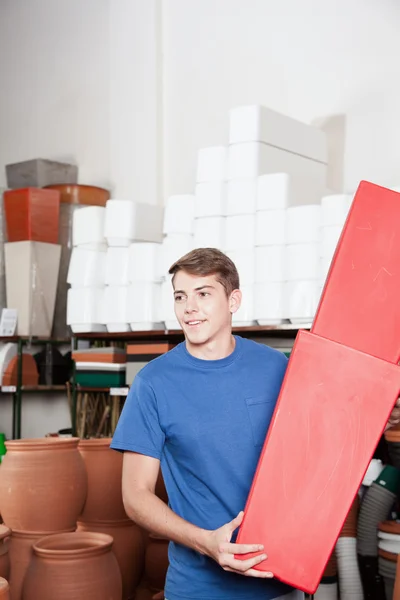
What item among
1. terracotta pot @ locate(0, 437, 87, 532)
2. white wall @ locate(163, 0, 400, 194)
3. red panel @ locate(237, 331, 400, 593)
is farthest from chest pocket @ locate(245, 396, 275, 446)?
white wall @ locate(163, 0, 400, 194)

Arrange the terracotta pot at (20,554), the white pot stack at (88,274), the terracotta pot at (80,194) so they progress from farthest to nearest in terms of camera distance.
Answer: the terracotta pot at (80,194)
the white pot stack at (88,274)
the terracotta pot at (20,554)

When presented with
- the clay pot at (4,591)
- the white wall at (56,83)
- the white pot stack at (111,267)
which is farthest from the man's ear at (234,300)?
the white wall at (56,83)

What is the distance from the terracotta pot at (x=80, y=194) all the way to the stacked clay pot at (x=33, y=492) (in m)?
2.96

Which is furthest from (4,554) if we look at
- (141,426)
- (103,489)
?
(141,426)

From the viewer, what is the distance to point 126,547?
3.22 m

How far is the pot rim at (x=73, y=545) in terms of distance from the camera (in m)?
2.58

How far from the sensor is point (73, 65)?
246 inches

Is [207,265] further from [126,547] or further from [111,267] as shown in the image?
[111,267]

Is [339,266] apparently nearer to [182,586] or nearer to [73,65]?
[182,586]

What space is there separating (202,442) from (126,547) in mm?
1723

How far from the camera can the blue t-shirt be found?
1.66 metres

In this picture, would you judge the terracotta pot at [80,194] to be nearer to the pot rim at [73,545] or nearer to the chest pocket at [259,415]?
the pot rim at [73,545]

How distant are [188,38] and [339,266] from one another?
4.18m

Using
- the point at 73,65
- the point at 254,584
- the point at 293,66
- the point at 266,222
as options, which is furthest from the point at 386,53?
the point at 254,584
